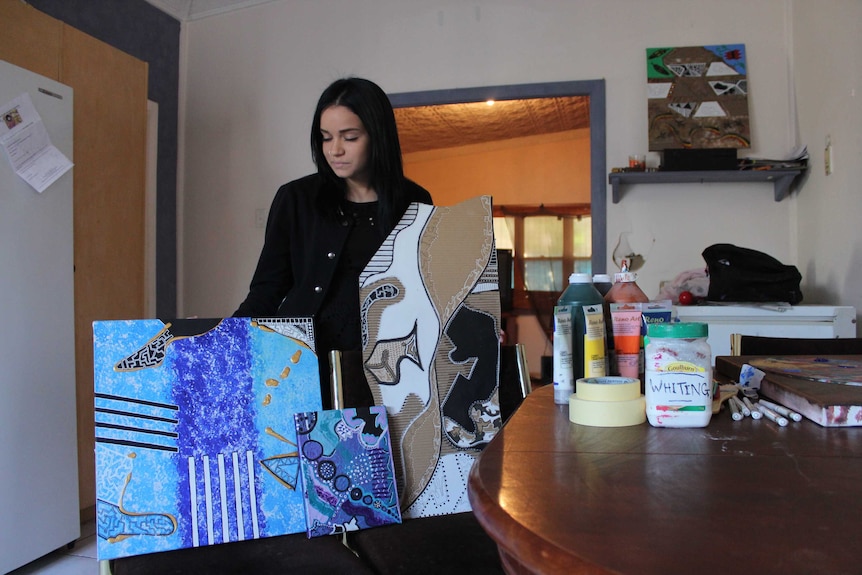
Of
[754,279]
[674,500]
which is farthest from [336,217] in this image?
[754,279]

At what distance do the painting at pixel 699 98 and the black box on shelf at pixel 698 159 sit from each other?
0.51 ft

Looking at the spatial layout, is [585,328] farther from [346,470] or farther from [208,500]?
[208,500]

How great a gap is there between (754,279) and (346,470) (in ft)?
7.13

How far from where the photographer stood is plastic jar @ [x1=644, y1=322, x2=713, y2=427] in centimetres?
85

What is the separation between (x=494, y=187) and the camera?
301 inches

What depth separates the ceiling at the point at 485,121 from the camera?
571 centimetres

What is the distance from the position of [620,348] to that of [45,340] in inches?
89.6

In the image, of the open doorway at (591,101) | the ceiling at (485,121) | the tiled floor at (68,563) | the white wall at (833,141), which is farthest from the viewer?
the ceiling at (485,121)

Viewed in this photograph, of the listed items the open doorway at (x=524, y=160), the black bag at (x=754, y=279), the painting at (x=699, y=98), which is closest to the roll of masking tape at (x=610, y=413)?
the black bag at (x=754, y=279)

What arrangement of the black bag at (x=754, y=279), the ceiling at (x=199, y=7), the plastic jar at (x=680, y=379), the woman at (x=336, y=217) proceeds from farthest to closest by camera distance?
the ceiling at (x=199, y=7) → the black bag at (x=754, y=279) → the woman at (x=336, y=217) → the plastic jar at (x=680, y=379)

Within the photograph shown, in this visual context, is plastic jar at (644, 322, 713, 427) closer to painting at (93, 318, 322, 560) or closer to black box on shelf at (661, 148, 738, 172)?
painting at (93, 318, 322, 560)

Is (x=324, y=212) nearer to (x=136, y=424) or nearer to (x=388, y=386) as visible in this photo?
(x=388, y=386)

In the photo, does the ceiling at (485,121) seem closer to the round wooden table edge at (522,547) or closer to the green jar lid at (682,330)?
the green jar lid at (682,330)

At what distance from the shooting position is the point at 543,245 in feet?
24.2
